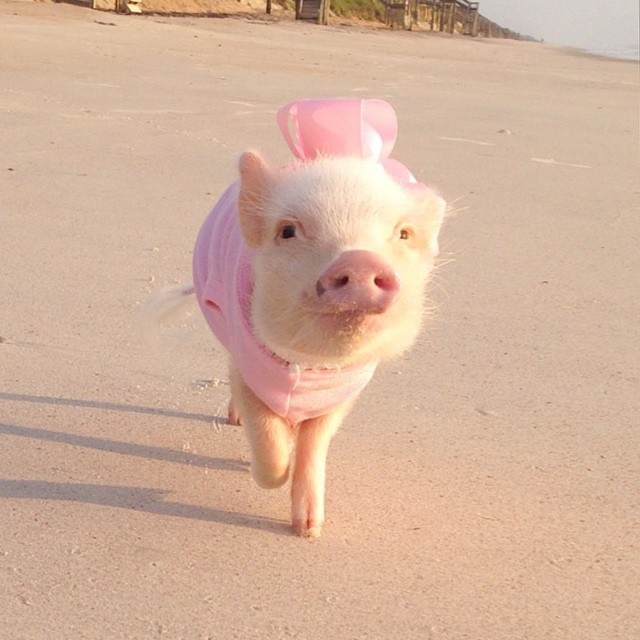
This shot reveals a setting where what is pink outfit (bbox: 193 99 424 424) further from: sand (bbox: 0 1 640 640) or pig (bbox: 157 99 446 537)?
sand (bbox: 0 1 640 640)

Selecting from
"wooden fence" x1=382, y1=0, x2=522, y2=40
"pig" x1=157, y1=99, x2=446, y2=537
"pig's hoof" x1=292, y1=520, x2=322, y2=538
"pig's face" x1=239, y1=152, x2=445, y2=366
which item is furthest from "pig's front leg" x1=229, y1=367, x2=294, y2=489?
"wooden fence" x1=382, y1=0, x2=522, y2=40

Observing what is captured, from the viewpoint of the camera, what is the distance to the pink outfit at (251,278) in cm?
276

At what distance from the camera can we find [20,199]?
595 centimetres

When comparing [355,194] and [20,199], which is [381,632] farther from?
[20,199]

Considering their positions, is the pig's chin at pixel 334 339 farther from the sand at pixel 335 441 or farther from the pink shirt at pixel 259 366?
the sand at pixel 335 441

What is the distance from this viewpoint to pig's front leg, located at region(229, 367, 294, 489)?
2885 millimetres

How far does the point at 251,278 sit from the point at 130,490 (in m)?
0.64

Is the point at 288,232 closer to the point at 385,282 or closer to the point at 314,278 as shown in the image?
the point at 314,278

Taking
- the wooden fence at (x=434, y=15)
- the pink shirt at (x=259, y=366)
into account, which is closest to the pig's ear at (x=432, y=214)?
the pink shirt at (x=259, y=366)

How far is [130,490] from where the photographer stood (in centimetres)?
307

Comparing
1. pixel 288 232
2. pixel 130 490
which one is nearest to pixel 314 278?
pixel 288 232

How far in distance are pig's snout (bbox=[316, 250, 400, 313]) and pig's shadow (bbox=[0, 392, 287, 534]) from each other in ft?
2.46

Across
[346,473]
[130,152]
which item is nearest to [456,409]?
[346,473]

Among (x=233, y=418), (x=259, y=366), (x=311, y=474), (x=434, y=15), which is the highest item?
(x=259, y=366)
